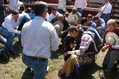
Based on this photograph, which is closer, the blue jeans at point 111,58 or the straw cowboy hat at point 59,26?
the blue jeans at point 111,58

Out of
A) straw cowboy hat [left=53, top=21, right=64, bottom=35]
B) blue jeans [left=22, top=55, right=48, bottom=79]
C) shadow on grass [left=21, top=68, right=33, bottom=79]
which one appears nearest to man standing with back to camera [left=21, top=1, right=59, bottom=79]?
blue jeans [left=22, top=55, right=48, bottom=79]

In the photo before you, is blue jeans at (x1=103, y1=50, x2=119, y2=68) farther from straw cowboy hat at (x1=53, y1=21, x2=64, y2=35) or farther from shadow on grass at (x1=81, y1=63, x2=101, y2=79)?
straw cowboy hat at (x1=53, y1=21, x2=64, y2=35)

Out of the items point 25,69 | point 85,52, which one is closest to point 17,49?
point 25,69

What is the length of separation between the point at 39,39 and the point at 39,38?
16 mm

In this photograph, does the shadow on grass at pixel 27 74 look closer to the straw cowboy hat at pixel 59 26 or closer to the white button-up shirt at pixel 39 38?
the white button-up shirt at pixel 39 38

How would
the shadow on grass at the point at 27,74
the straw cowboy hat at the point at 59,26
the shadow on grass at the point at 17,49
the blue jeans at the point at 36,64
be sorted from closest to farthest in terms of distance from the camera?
the blue jeans at the point at 36,64 → the shadow on grass at the point at 27,74 → the shadow on grass at the point at 17,49 → the straw cowboy hat at the point at 59,26

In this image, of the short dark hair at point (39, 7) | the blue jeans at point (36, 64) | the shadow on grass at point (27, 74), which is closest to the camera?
the short dark hair at point (39, 7)

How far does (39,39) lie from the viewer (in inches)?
113

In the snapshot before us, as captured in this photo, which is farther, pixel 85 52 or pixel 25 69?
pixel 25 69

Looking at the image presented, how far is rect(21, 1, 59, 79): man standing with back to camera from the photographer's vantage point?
2.84 meters

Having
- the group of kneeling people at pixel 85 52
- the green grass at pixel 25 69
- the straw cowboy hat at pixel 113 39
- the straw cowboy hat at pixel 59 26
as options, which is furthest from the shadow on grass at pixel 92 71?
the straw cowboy hat at pixel 59 26

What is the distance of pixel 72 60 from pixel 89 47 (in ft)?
1.80

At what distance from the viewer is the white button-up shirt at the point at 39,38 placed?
9.33 ft

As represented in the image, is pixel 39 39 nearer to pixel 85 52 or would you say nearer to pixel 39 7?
pixel 39 7
